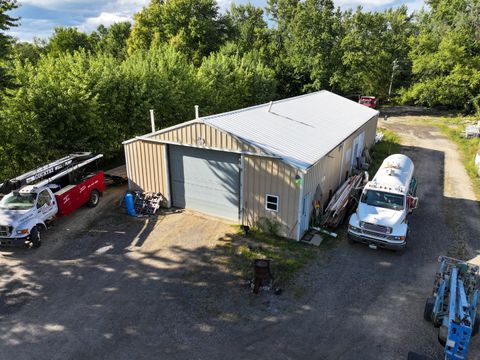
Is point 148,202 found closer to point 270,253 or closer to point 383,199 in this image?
point 270,253

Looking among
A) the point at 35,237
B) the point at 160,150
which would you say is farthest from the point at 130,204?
the point at 35,237

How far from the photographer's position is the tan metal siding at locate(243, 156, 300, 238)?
47.0 ft

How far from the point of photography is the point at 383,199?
14773 millimetres

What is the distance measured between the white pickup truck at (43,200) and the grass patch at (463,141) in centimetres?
2205

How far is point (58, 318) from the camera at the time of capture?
10.5 metres

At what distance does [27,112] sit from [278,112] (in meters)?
13.7

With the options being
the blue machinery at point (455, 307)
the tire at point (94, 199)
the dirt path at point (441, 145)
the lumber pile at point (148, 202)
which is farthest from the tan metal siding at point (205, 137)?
the dirt path at point (441, 145)

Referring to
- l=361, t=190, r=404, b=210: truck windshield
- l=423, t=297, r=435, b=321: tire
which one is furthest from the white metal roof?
l=423, t=297, r=435, b=321: tire

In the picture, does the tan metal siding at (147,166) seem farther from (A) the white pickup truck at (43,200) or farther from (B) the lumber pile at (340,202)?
(B) the lumber pile at (340,202)

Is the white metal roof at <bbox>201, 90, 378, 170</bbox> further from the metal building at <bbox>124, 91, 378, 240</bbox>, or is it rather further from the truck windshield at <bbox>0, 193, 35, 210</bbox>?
the truck windshield at <bbox>0, 193, 35, 210</bbox>

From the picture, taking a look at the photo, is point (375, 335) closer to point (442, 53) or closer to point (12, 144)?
point (12, 144)

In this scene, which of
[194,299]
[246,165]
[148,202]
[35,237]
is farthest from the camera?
[148,202]

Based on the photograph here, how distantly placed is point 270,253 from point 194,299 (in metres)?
3.91

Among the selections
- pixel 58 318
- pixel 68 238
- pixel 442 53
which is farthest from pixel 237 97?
pixel 442 53
